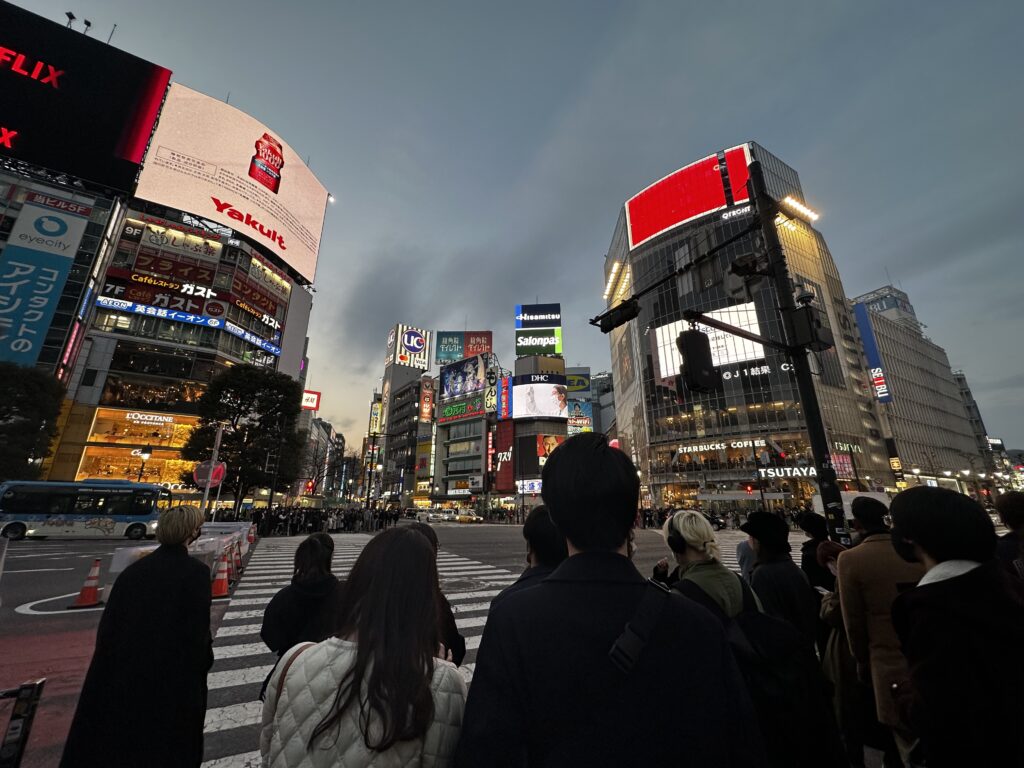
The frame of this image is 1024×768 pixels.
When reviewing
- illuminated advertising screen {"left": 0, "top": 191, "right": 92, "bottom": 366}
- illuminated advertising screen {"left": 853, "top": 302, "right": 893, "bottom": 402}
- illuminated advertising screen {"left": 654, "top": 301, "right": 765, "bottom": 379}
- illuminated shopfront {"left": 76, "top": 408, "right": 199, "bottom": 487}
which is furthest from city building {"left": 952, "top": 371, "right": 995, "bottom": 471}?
illuminated advertising screen {"left": 0, "top": 191, "right": 92, "bottom": 366}

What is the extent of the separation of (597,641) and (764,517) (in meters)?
3.13

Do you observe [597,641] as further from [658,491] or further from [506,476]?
[506,476]

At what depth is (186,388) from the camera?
131 feet

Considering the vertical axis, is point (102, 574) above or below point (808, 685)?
below

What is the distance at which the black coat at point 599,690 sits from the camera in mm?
1009

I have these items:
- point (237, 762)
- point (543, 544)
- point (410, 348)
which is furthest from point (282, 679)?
point (410, 348)

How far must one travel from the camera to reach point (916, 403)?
207ft

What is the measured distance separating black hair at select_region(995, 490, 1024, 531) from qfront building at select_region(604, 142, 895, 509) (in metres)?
40.8

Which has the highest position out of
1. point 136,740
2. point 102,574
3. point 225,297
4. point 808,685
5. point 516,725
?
point 225,297

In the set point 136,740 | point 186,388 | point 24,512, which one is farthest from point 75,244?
point 136,740

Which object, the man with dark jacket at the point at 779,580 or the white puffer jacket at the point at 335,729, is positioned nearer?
the white puffer jacket at the point at 335,729

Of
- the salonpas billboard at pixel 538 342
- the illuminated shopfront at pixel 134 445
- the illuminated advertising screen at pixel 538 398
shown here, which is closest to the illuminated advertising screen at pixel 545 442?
the illuminated advertising screen at pixel 538 398

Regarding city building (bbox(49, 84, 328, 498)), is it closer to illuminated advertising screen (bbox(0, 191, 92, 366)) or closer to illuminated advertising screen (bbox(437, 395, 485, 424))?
illuminated advertising screen (bbox(0, 191, 92, 366))

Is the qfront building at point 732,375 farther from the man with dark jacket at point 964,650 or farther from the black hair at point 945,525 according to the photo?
the man with dark jacket at point 964,650
